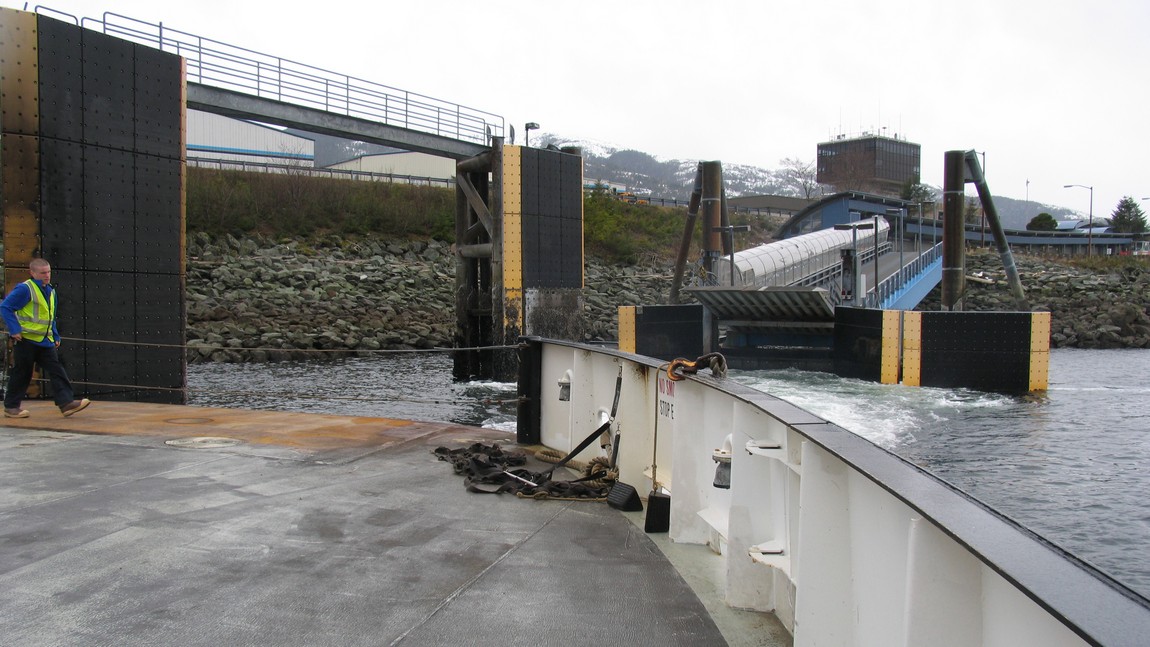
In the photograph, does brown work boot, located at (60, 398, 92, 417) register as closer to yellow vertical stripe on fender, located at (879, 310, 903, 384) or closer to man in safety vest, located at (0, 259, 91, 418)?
man in safety vest, located at (0, 259, 91, 418)

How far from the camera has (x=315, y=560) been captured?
13.8 feet

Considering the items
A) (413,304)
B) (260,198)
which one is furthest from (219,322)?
(260,198)

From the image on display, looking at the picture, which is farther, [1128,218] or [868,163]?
[868,163]

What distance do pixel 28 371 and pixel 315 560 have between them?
230 inches

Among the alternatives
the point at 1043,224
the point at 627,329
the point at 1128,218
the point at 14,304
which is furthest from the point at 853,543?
the point at 1128,218

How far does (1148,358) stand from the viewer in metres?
29.9

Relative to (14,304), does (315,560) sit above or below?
below

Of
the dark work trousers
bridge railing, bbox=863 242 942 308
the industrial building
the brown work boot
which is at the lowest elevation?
the brown work boot

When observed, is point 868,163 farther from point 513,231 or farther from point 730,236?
point 513,231

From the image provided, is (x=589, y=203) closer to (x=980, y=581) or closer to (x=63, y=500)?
(x=63, y=500)

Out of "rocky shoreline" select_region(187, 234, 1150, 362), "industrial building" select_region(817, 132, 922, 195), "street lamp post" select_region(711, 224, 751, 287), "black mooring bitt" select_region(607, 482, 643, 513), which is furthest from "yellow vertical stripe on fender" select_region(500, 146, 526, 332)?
"industrial building" select_region(817, 132, 922, 195)

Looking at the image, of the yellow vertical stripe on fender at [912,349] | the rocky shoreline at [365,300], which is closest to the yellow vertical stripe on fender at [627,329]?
the rocky shoreline at [365,300]

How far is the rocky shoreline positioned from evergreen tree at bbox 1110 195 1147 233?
36.4 m

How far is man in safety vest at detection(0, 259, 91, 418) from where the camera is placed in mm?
7930
